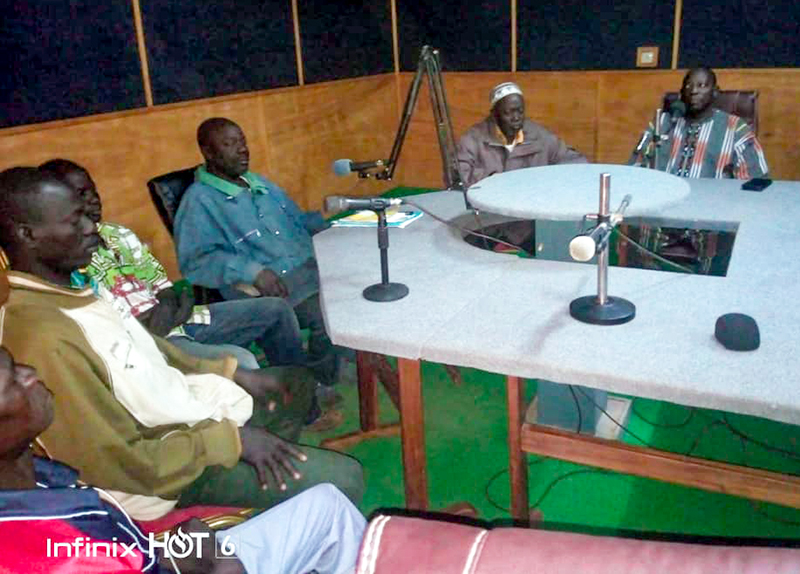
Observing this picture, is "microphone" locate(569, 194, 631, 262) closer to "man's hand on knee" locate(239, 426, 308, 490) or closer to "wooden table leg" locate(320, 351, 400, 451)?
"man's hand on knee" locate(239, 426, 308, 490)

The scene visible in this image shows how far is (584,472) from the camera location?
2086 millimetres

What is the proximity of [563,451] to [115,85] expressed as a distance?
277 centimetres

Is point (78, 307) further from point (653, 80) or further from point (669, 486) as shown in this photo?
point (653, 80)

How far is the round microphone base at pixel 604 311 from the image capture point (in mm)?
1476

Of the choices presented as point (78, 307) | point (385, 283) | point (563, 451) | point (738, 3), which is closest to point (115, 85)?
point (385, 283)

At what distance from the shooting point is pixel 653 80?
4500 millimetres

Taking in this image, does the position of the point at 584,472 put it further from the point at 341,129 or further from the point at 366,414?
the point at 341,129

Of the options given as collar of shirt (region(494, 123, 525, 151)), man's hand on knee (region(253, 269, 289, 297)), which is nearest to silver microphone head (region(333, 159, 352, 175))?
man's hand on knee (region(253, 269, 289, 297))

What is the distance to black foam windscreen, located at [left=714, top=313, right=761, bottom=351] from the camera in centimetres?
132

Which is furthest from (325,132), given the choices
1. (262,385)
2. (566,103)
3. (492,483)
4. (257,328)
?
(262,385)

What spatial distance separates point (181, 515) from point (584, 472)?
4.13 feet

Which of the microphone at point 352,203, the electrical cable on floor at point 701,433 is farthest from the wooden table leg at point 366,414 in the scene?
the electrical cable on floor at point 701,433

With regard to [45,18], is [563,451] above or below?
below

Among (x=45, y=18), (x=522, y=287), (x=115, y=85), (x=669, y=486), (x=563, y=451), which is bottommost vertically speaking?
(x=669, y=486)
